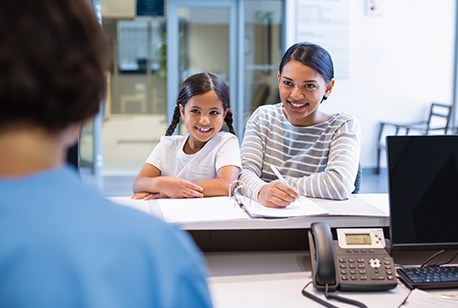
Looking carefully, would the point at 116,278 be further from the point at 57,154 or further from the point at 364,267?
the point at 364,267

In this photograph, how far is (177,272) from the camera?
0.59 meters

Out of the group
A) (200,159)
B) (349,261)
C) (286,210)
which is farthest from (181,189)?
(349,261)

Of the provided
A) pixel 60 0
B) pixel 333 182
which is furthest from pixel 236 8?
pixel 60 0

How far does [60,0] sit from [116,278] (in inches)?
9.7

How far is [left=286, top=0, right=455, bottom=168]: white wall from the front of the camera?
6855mm

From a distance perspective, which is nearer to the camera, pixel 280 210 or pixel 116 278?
pixel 116 278

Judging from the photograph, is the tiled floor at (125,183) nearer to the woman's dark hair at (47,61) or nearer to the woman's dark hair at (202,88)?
the woman's dark hair at (202,88)

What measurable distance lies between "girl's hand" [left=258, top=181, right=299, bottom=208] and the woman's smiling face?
395mm

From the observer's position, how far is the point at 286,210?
1728 millimetres

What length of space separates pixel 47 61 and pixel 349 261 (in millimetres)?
1176

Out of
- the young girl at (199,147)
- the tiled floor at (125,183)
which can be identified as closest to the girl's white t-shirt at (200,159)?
the young girl at (199,147)

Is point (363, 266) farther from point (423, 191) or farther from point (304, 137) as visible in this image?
point (304, 137)

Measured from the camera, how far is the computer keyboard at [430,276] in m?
1.56

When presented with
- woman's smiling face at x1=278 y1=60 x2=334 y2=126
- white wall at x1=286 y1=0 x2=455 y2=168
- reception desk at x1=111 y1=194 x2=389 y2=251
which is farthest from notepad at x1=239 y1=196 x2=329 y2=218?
white wall at x1=286 y1=0 x2=455 y2=168
